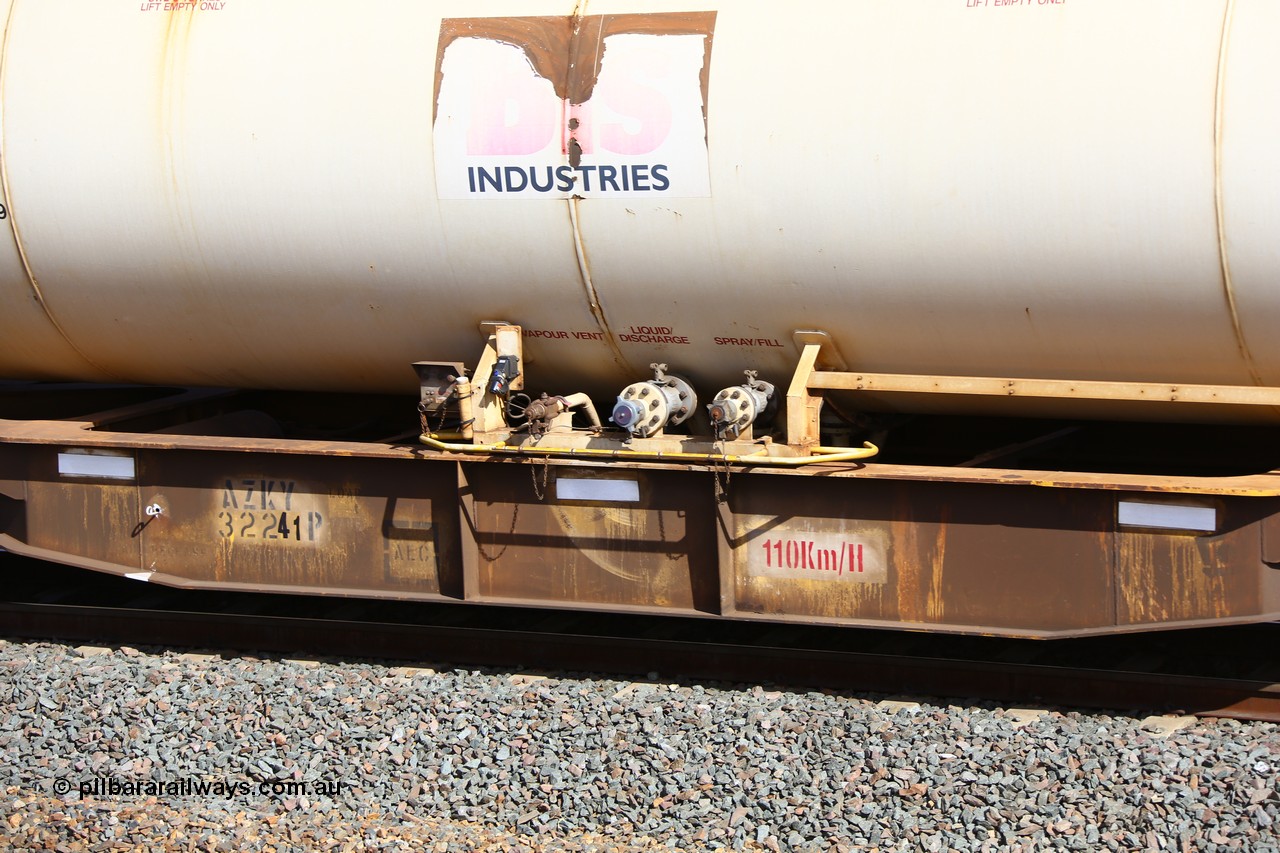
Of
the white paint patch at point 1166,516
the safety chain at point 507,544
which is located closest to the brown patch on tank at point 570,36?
the safety chain at point 507,544

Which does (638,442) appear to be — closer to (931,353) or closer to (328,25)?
(931,353)

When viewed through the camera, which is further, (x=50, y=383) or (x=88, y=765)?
(x=50, y=383)

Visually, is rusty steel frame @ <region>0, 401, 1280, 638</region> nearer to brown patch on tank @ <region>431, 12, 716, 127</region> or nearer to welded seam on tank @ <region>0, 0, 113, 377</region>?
welded seam on tank @ <region>0, 0, 113, 377</region>

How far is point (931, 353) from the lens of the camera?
6.08 meters

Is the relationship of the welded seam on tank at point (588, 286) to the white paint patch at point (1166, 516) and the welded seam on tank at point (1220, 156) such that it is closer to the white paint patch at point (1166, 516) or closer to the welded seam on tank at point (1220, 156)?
the white paint patch at point (1166, 516)

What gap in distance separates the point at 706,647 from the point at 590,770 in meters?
1.10

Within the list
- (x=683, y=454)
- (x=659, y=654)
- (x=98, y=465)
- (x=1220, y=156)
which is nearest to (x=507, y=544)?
(x=659, y=654)

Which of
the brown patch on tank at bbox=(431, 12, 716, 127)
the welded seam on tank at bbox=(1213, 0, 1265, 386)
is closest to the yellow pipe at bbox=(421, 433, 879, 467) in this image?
the brown patch on tank at bbox=(431, 12, 716, 127)

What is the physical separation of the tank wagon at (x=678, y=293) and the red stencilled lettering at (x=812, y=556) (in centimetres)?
2

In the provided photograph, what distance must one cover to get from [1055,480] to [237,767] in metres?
3.85

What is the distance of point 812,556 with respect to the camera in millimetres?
6223

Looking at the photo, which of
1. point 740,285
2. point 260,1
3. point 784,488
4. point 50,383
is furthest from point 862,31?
point 50,383

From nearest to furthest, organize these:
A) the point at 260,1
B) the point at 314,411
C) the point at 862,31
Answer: the point at 862,31, the point at 260,1, the point at 314,411

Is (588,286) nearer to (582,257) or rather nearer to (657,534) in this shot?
(582,257)
